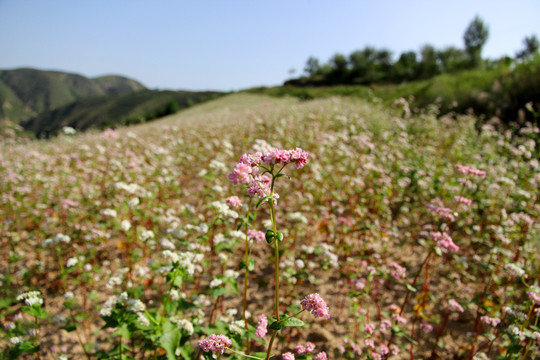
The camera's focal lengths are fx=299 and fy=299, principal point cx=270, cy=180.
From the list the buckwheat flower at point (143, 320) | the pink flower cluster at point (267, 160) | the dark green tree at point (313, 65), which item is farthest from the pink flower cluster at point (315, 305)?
the dark green tree at point (313, 65)

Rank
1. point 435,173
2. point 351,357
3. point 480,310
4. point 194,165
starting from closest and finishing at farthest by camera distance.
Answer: point 351,357
point 480,310
point 435,173
point 194,165

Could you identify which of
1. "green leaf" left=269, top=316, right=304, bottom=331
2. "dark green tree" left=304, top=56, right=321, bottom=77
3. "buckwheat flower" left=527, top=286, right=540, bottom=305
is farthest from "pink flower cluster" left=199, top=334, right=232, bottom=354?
"dark green tree" left=304, top=56, right=321, bottom=77

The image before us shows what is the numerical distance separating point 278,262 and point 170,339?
989 millimetres

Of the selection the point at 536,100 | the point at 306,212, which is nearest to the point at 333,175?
the point at 306,212

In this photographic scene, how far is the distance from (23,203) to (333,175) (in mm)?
5673

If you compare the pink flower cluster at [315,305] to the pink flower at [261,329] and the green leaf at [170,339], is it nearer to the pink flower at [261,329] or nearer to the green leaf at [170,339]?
the pink flower at [261,329]

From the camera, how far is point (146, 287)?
12.7 ft

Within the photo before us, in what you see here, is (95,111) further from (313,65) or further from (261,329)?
(261,329)

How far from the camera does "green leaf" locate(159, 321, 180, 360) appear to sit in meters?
2.16

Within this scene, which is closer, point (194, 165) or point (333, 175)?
point (333, 175)

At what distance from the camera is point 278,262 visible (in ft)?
8.05

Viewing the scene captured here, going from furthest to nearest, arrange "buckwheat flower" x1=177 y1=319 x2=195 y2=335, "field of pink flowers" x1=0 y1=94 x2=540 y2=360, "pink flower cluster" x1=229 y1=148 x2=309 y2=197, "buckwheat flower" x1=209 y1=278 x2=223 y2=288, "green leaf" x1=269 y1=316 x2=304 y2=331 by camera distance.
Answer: "buckwheat flower" x1=209 y1=278 x2=223 y2=288, "field of pink flowers" x1=0 y1=94 x2=540 y2=360, "buckwheat flower" x1=177 y1=319 x2=195 y2=335, "pink flower cluster" x1=229 y1=148 x2=309 y2=197, "green leaf" x1=269 y1=316 x2=304 y2=331

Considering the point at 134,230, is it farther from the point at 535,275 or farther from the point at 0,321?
the point at 535,275

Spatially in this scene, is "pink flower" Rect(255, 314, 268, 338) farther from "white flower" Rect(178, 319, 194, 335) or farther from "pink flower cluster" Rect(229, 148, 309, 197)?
"pink flower cluster" Rect(229, 148, 309, 197)
